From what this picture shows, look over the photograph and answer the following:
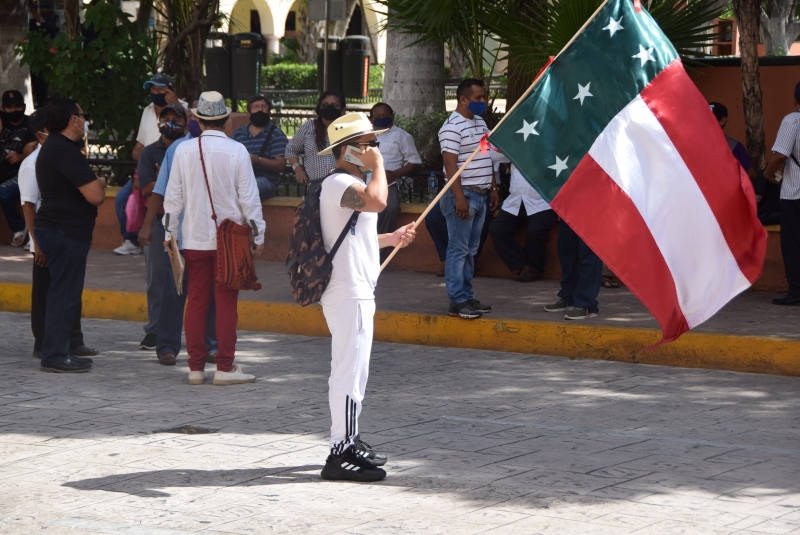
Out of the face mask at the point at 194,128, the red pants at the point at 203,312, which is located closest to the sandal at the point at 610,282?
the red pants at the point at 203,312

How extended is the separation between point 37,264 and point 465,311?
327 cm

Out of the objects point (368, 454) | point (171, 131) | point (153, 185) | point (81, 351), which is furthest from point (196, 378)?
point (368, 454)

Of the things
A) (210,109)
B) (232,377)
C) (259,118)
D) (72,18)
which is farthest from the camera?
(72,18)

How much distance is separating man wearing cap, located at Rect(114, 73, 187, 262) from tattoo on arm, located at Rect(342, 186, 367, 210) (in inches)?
259

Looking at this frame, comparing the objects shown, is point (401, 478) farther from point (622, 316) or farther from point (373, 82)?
point (373, 82)

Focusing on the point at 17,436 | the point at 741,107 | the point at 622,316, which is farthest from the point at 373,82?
the point at 17,436

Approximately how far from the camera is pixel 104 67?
47.4 ft

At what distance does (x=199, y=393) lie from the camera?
8023 mm

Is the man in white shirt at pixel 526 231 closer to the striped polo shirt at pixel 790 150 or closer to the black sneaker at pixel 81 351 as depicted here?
the striped polo shirt at pixel 790 150

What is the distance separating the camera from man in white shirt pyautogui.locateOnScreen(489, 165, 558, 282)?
1116 cm

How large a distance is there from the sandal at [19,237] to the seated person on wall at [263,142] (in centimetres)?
315

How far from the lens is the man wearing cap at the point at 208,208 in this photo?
26.5 ft

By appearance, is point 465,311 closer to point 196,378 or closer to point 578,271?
point 578,271

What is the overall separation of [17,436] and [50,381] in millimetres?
1544
